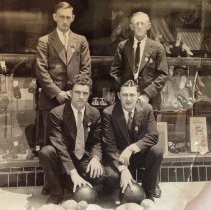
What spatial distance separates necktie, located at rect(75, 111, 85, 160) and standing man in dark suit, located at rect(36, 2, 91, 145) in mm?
80

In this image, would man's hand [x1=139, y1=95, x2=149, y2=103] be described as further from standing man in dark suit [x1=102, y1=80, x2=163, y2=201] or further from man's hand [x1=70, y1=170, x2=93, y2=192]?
man's hand [x1=70, y1=170, x2=93, y2=192]

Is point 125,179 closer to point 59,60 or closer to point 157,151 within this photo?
point 157,151

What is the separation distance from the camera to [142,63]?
1.42 metres

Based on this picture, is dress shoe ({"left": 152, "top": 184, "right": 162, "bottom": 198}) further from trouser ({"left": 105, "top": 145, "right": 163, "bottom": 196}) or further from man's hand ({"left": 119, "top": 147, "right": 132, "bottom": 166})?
man's hand ({"left": 119, "top": 147, "right": 132, "bottom": 166})

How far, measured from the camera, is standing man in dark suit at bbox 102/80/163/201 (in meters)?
1.37

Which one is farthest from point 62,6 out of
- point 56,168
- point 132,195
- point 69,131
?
point 132,195

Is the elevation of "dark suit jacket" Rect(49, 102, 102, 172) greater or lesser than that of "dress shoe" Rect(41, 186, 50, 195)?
greater

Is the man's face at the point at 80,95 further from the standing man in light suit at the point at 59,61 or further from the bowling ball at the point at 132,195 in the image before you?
the bowling ball at the point at 132,195

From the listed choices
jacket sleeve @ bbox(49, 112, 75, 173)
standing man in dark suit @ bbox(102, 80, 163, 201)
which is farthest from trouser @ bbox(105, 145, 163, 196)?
jacket sleeve @ bbox(49, 112, 75, 173)

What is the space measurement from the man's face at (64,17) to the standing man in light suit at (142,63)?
0.53 feet

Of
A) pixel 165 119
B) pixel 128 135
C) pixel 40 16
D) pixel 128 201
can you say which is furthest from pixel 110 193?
pixel 40 16

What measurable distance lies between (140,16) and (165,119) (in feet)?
1.04

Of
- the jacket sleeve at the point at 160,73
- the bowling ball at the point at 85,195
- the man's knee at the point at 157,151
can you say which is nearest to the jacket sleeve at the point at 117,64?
the jacket sleeve at the point at 160,73

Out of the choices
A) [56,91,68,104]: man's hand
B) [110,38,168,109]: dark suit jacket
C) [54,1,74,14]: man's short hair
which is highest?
[54,1,74,14]: man's short hair
